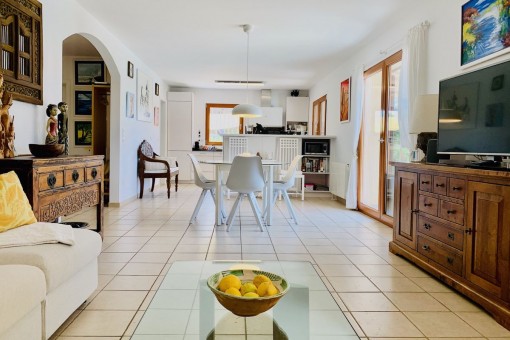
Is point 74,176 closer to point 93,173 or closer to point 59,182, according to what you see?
point 59,182

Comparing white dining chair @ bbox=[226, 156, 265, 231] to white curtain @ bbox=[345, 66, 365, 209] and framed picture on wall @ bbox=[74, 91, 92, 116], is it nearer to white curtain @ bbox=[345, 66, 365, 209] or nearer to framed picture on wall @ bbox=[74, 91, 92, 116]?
white curtain @ bbox=[345, 66, 365, 209]

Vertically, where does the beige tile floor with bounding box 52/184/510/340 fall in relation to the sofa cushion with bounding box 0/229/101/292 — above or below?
below

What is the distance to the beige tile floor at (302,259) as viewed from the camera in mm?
1934

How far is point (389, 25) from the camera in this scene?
4.45 m

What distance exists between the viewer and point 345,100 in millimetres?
6320

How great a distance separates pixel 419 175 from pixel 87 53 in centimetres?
565

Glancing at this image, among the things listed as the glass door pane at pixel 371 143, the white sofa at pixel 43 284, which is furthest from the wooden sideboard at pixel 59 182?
the glass door pane at pixel 371 143

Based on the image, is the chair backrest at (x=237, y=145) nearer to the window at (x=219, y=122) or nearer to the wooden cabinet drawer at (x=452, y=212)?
the window at (x=219, y=122)

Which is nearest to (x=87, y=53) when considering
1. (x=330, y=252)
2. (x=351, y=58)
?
(x=351, y=58)

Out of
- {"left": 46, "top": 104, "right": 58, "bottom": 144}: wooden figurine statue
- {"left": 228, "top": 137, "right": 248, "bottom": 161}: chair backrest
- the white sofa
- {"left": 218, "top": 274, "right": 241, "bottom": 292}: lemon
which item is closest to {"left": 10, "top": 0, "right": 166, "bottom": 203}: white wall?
{"left": 46, "top": 104, "right": 58, "bottom": 144}: wooden figurine statue

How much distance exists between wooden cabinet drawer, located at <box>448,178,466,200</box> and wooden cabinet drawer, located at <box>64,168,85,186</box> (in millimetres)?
2670

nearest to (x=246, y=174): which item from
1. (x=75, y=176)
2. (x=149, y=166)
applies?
(x=75, y=176)

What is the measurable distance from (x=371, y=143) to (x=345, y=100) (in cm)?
121

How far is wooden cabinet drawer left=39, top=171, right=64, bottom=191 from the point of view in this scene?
91.1 inches
